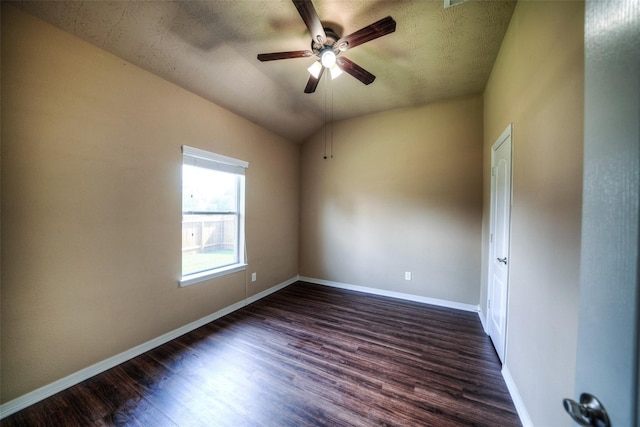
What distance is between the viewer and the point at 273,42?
211 centimetres

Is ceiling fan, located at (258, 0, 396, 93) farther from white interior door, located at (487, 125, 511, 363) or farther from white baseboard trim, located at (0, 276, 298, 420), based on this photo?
white baseboard trim, located at (0, 276, 298, 420)

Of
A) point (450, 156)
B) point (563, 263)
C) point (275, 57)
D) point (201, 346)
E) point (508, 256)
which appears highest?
point (275, 57)

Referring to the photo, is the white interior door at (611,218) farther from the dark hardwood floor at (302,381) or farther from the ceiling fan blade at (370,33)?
the dark hardwood floor at (302,381)

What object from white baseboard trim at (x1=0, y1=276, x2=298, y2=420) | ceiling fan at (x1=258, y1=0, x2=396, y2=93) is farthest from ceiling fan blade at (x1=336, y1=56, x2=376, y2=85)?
white baseboard trim at (x1=0, y1=276, x2=298, y2=420)

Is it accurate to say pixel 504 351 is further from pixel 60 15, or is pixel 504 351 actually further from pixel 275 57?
pixel 60 15

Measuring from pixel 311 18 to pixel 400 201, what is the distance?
259cm

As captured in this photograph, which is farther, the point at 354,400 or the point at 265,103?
the point at 265,103

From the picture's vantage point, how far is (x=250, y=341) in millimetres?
2309

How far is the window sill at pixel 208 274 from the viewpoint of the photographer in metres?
2.47

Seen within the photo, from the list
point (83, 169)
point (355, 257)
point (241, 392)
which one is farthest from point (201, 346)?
point (355, 257)

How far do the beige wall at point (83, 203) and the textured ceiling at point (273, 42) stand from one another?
0.20 meters

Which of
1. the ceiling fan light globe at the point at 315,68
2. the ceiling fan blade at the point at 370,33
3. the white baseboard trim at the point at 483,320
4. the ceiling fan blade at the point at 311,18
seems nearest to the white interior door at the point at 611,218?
the ceiling fan blade at the point at 370,33

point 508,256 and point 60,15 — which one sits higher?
point 60,15

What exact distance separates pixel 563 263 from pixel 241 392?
2187 millimetres
